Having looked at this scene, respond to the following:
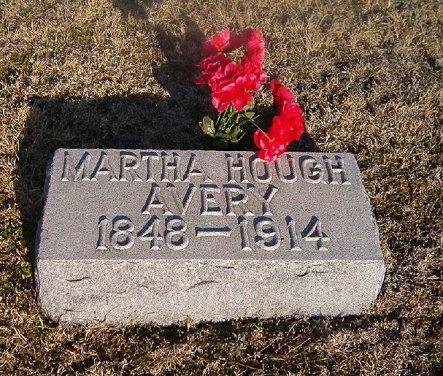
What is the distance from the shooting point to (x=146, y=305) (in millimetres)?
3381

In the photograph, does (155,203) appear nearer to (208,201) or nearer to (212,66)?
Result: (208,201)

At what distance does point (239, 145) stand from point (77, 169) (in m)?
1.15

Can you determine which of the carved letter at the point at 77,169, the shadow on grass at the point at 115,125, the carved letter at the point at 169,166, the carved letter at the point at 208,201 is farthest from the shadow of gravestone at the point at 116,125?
the carved letter at the point at 208,201

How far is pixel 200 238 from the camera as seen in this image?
3.22 metres

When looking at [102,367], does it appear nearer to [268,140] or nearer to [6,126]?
[268,140]

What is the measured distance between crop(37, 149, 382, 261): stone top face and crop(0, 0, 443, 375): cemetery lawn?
518 millimetres

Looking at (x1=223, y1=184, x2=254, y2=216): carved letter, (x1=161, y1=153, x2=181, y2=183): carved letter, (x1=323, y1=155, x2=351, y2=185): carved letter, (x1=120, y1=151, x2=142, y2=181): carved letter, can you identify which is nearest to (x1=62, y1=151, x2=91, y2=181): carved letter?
(x1=120, y1=151, x2=142, y2=181): carved letter

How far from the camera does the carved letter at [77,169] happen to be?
135 inches

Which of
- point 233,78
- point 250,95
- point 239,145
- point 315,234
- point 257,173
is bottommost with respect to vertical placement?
point 239,145

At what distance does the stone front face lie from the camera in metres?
3.17

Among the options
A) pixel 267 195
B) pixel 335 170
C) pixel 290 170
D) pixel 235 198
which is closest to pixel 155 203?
pixel 235 198

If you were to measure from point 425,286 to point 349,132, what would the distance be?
126cm

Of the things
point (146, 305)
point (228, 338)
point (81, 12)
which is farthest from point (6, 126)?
point (228, 338)

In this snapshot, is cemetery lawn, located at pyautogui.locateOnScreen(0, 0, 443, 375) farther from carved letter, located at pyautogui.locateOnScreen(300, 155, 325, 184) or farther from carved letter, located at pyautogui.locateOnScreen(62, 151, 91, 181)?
carved letter, located at pyautogui.locateOnScreen(300, 155, 325, 184)
